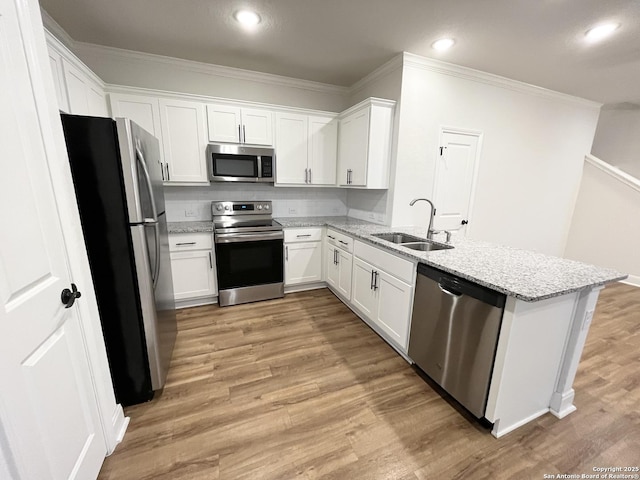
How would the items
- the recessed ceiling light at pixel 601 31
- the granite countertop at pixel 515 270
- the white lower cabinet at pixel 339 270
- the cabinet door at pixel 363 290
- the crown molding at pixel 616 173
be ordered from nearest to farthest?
the granite countertop at pixel 515 270, the recessed ceiling light at pixel 601 31, the cabinet door at pixel 363 290, the white lower cabinet at pixel 339 270, the crown molding at pixel 616 173

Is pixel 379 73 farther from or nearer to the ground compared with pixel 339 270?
farther from the ground

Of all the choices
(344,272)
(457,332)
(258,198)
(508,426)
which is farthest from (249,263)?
(508,426)

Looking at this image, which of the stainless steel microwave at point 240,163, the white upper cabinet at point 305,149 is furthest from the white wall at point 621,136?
the stainless steel microwave at point 240,163

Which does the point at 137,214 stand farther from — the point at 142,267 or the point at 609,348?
the point at 609,348

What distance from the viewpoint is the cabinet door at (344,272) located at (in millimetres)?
2888

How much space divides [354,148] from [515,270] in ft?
7.05

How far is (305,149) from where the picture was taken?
11.0 feet

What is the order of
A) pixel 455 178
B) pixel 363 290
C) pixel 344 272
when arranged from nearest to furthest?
pixel 363 290
pixel 344 272
pixel 455 178

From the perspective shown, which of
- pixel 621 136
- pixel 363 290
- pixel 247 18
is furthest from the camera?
pixel 621 136

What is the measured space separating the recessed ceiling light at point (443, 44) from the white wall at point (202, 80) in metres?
1.48

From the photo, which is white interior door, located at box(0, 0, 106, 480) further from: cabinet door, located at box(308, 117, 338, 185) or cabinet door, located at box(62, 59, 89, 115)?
cabinet door, located at box(308, 117, 338, 185)

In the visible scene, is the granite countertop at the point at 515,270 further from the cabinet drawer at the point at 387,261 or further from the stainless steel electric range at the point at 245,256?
the stainless steel electric range at the point at 245,256

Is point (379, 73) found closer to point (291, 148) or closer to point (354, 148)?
point (354, 148)

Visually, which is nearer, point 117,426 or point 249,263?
point 117,426
